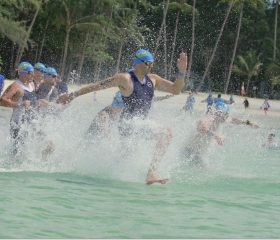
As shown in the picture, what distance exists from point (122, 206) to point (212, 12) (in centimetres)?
5953

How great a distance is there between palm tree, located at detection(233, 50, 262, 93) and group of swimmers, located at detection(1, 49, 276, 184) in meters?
48.9

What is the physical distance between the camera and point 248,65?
60.4 metres

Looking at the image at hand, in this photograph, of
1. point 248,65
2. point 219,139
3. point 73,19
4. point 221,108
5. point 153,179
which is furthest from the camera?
point 248,65

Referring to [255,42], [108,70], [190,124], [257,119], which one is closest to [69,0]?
[108,70]

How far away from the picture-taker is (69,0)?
1900 inches

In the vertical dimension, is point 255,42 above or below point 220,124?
above

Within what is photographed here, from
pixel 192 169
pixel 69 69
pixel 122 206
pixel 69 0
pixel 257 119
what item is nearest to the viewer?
pixel 122 206

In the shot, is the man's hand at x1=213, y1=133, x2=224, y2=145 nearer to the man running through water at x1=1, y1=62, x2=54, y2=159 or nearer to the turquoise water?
the turquoise water

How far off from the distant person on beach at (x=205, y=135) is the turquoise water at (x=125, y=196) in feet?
0.50

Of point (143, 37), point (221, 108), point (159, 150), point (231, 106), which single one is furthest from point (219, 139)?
point (143, 37)

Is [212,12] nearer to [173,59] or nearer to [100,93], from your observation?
[173,59]

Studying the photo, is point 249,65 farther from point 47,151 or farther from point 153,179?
point 153,179

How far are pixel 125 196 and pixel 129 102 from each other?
167cm

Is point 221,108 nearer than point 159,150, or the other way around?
point 159,150
